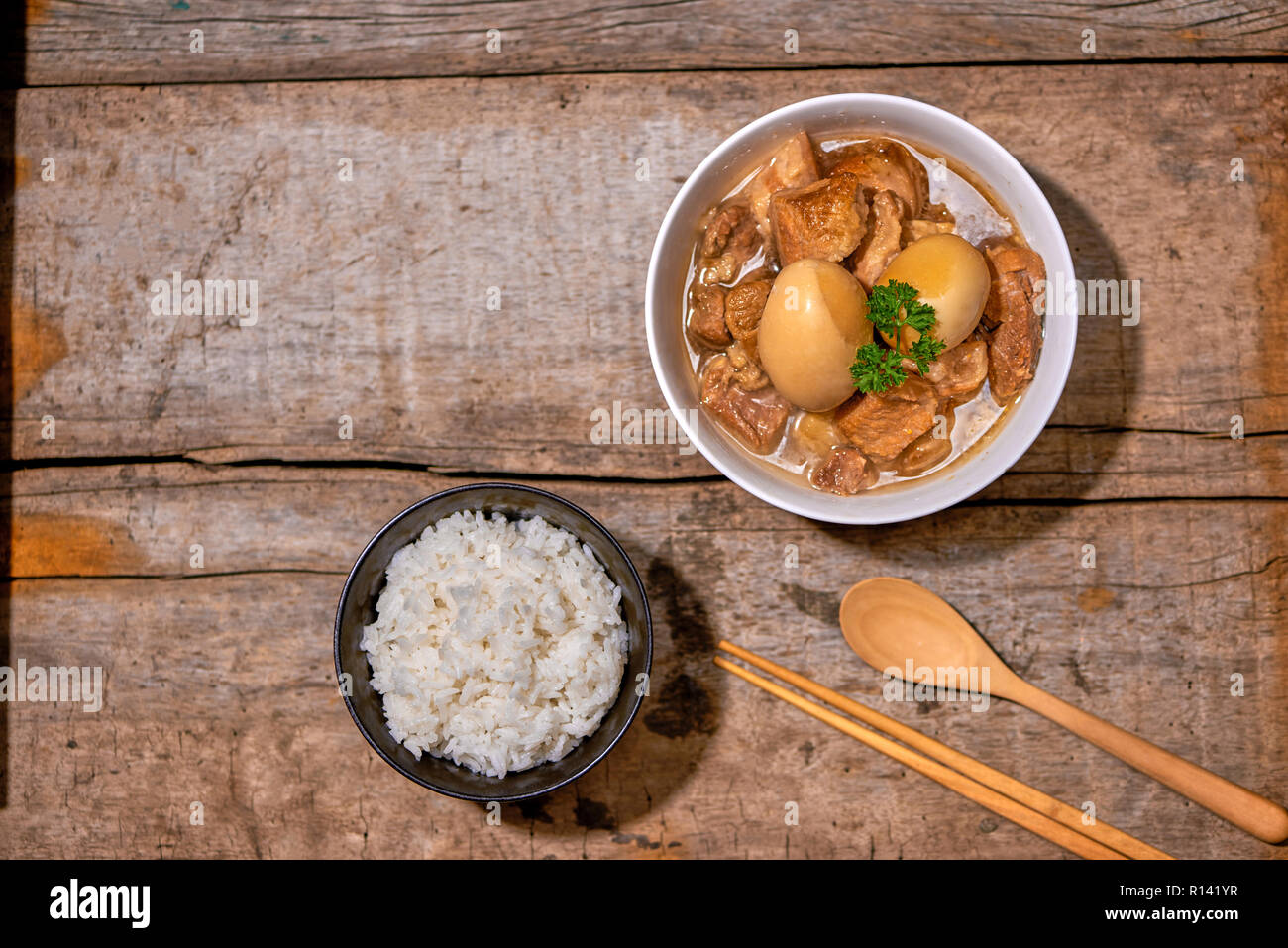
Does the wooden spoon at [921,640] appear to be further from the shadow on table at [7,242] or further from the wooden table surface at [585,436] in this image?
the shadow on table at [7,242]

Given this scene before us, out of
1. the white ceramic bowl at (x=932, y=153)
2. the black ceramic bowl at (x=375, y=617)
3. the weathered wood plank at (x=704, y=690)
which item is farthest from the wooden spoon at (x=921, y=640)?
the black ceramic bowl at (x=375, y=617)

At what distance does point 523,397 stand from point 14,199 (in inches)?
44.7

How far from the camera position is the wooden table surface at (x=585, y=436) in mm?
1771

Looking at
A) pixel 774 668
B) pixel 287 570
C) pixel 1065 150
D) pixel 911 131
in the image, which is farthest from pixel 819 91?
pixel 287 570

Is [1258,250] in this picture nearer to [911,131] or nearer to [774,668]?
[911,131]

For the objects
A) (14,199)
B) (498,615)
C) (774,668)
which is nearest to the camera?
(498,615)

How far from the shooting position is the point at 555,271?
181 centimetres

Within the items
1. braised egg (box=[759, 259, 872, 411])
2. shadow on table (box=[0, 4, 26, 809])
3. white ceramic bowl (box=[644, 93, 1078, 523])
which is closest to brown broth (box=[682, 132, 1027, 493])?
white ceramic bowl (box=[644, 93, 1078, 523])

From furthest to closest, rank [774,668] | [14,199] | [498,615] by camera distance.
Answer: [14,199] → [774,668] → [498,615]

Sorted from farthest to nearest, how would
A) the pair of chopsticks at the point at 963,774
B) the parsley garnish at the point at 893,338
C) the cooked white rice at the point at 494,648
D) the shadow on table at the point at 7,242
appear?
the shadow on table at the point at 7,242
the pair of chopsticks at the point at 963,774
the cooked white rice at the point at 494,648
the parsley garnish at the point at 893,338

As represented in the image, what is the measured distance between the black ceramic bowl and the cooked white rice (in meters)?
0.02

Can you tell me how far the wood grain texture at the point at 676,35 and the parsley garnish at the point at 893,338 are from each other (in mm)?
670

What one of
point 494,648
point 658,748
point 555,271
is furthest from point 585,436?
point 658,748

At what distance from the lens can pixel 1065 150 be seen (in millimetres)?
1805
